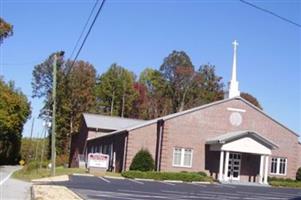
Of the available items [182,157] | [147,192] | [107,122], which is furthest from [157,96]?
[147,192]

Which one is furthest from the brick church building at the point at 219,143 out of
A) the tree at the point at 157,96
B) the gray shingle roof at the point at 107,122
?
the tree at the point at 157,96

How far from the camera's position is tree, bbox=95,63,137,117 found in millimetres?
95312

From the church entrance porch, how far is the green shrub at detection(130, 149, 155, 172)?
217 inches

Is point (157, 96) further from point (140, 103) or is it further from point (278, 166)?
point (278, 166)

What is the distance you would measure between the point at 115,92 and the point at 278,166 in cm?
4792

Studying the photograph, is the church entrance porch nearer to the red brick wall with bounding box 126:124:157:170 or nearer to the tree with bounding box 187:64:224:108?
the red brick wall with bounding box 126:124:157:170

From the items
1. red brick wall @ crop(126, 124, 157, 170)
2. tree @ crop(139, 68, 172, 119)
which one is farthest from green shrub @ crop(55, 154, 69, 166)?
red brick wall @ crop(126, 124, 157, 170)

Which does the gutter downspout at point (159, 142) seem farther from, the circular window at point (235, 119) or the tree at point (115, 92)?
the tree at point (115, 92)

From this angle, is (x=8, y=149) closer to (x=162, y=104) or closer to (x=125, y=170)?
(x=162, y=104)

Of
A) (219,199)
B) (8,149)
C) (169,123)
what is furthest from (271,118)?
(8,149)

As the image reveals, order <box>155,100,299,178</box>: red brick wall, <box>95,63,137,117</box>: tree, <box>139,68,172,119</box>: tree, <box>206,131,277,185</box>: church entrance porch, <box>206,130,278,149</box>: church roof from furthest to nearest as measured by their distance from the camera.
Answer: <box>95,63,137,117</box>: tree → <box>139,68,172,119</box>: tree → <box>155,100,299,178</box>: red brick wall → <box>206,131,277,185</box>: church entrance porch → <box>206,130,278,149</box>: church roof

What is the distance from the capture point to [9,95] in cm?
7956

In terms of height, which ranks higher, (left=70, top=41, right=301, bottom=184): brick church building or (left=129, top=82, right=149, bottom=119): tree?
(left=129, top=82, right=149, bottom=119): tree

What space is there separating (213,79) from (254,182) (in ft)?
166
